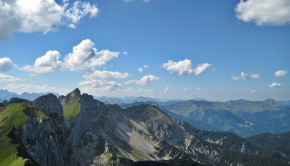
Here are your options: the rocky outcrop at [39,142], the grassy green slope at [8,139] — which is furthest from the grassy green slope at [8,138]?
the rocky outcrop at [39,142]

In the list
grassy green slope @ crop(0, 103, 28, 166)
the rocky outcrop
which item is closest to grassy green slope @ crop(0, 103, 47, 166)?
grassy green slope @ crop(0, 103, 28, 166)

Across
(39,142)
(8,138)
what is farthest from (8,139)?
(39,142)

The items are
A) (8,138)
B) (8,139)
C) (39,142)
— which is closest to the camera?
(8,139)

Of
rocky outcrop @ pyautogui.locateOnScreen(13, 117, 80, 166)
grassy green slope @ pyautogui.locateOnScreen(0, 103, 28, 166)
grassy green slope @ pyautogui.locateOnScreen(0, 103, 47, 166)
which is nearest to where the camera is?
grassy green slope @ pyautogui.locateOnScreen(0, 103, 47, 166)

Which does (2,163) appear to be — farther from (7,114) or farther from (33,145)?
(7,114)

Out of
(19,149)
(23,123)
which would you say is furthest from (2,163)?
(23,123)

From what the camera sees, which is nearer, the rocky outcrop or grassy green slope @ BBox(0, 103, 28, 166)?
grassy green slope @ BBox(0, 103, 28, 166)

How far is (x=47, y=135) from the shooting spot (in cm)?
19500

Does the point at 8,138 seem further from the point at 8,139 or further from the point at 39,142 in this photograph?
the point at 39,142

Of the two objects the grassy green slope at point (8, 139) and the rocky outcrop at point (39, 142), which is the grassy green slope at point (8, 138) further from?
the rocky outcrop at point (39, 142)

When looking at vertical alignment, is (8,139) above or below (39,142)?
above

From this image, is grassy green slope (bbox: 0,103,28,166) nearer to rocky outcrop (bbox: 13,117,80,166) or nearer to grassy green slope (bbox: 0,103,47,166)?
grassy green slope (bbox: 0,103,47,166)

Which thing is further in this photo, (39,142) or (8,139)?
(39,142)

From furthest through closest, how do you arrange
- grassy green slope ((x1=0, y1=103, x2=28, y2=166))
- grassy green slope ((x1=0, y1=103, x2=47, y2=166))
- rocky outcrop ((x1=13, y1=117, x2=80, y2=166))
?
1. rocky outcrop ((x1=13, y1=117, x2=80, y2=166))
2. grassy green slope ((x1=0, y1=103, x2=28, y2=166))
3. grassy green slope ((x1=0, y1=103, x2=47, y2=166))
